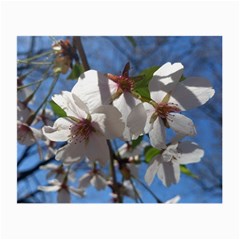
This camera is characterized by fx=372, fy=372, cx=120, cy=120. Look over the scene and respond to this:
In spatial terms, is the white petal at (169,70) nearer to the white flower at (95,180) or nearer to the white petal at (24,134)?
the white petal at (24,134)

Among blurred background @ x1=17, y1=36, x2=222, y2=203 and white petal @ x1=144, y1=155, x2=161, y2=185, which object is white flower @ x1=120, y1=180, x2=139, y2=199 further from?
white petal @ x1=144, y1=155, x2=161, y2=185

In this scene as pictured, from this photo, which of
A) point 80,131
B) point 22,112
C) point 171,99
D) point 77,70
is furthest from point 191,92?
point 22,112

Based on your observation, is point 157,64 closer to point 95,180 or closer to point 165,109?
point 95,180

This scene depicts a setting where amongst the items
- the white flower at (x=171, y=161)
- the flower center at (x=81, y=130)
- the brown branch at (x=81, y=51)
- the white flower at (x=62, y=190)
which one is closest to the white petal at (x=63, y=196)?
the white flower at (x=62, y=190)

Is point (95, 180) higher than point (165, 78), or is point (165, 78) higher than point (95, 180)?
point (165, 78)
